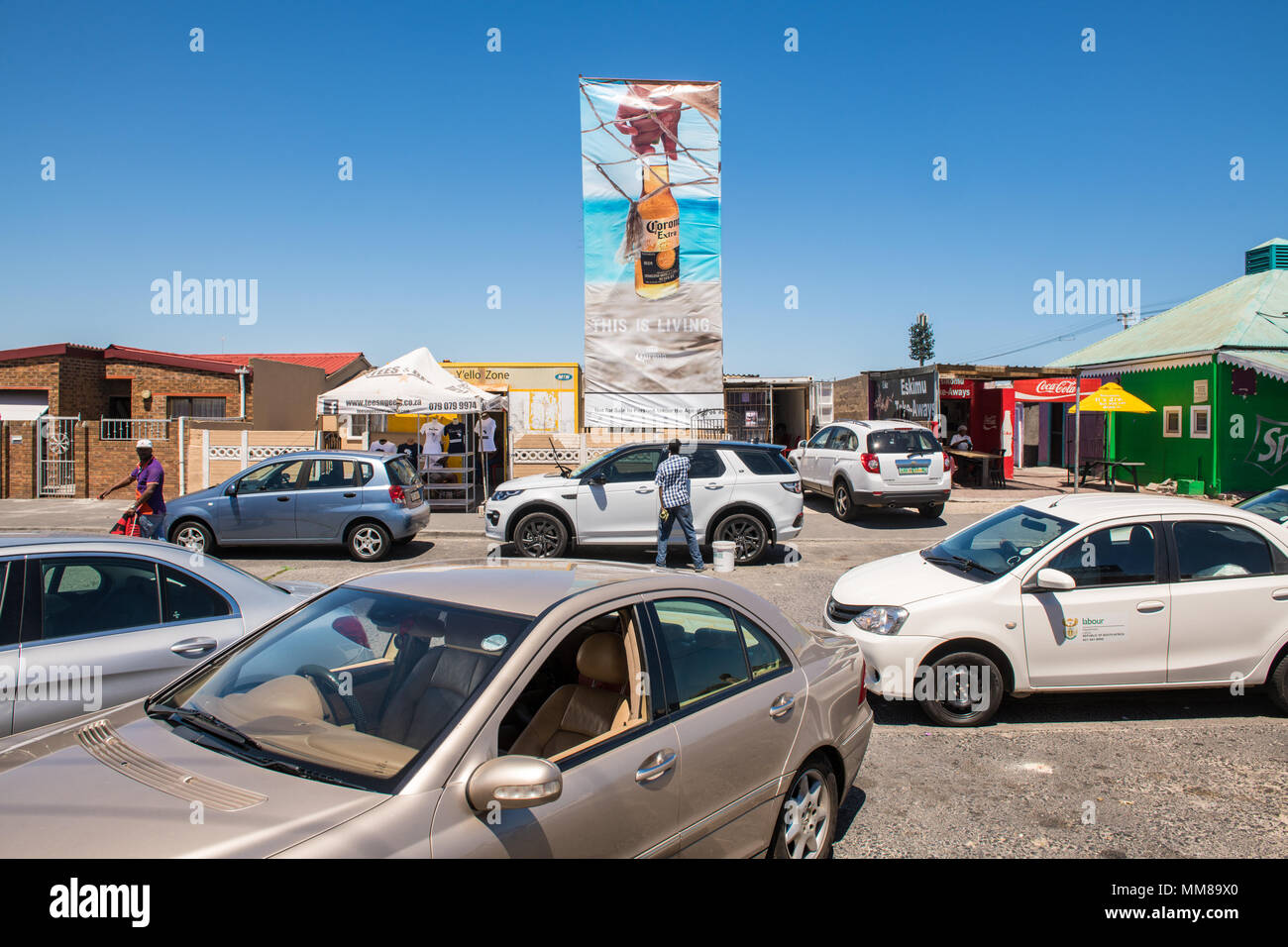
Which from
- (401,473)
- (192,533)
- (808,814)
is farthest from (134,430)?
(808,814)

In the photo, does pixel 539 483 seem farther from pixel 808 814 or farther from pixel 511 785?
pixel 511 785

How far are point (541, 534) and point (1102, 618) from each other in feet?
25.9

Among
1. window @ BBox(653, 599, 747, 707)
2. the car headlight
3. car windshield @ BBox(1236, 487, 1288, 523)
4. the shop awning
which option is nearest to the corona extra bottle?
car windshield @ BBox(1236, 487, 1288, 523)

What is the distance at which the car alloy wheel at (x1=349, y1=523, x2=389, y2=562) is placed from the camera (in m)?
12.4

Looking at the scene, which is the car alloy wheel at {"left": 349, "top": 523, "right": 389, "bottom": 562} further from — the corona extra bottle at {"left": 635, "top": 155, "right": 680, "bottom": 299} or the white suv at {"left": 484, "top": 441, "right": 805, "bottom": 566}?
the corona extra bottle at {"left": 635, "top": 155, "right": 680, "bottom": 299}

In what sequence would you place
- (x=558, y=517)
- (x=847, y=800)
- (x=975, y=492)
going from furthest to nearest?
(x=975, y=492)
(x=558, y=517)
(x=847, y=800)

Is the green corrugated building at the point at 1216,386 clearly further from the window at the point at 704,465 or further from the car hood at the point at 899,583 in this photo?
the car hood at the point at 899,583

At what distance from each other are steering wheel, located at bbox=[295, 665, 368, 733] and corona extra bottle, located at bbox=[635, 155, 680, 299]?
877 inches

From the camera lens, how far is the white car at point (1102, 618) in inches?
216

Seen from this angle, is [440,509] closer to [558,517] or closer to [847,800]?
[558,517]

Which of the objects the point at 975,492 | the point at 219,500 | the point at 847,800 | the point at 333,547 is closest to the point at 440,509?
the point at 333,547

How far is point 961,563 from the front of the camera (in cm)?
622
